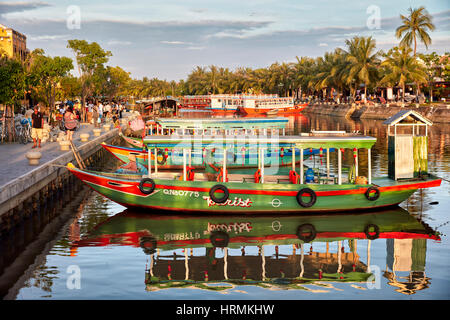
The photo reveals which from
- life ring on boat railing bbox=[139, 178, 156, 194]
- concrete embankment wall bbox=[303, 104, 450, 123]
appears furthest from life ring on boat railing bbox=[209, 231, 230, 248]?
concrete embankment wall bbox=[303, 104, 450, 123]

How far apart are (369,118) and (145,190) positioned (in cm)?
6688

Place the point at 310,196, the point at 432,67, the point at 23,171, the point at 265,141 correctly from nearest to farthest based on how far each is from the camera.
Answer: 1. the point at 310,196
2. the point at 265,141
3. the point at 23,171
4. the point at 432,67

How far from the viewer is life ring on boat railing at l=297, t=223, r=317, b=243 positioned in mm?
17234

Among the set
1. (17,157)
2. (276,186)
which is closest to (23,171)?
(17,157)

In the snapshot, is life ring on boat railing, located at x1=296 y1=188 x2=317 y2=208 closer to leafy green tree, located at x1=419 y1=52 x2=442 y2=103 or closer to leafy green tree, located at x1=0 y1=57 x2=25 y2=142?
leafy green tree, located at x1=0 y1=57 x2=25 y2=142

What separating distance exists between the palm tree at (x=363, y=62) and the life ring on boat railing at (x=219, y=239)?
237 feet

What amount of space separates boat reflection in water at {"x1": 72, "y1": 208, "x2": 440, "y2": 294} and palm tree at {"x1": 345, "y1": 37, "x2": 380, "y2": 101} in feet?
224

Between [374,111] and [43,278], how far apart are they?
2892 inches

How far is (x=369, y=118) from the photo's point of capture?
8094 centimetres

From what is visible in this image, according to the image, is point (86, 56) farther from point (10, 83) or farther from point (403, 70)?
point (403, 70)

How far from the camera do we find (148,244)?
1653cm
